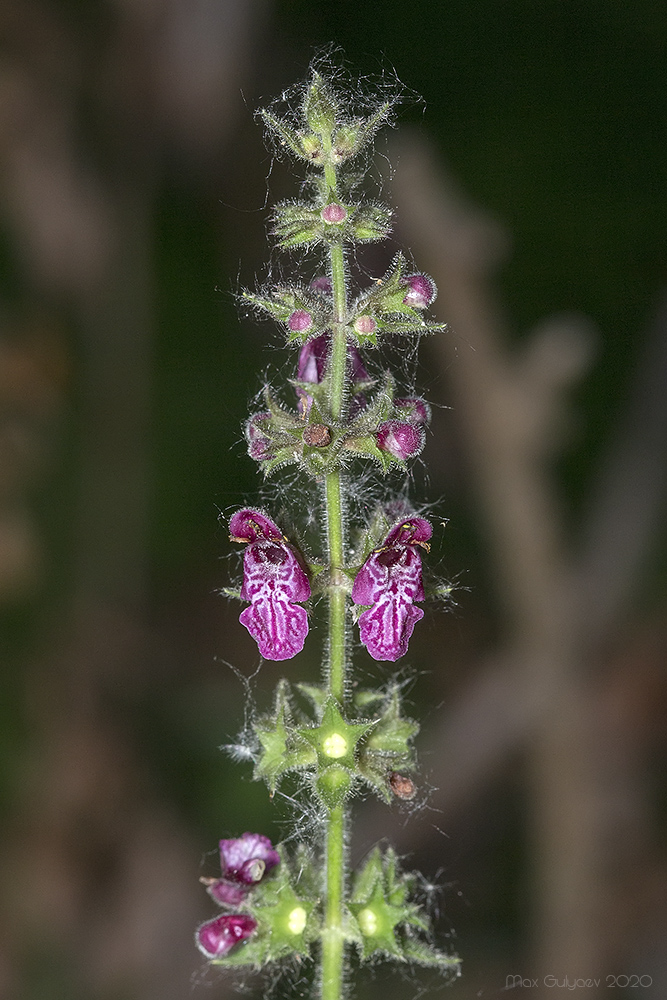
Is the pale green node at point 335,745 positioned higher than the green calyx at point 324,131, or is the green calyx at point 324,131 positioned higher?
the green calyx at point 324,131

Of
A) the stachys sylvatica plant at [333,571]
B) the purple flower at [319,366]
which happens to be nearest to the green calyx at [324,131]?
the stachys sylvatica plant at [333,571]

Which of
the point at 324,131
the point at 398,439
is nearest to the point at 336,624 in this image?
the point at 398,439

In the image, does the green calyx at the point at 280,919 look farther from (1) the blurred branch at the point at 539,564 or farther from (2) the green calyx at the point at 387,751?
(1) the blurred branch at the point at 539,564

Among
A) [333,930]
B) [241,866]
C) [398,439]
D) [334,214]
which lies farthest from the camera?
[241,866]

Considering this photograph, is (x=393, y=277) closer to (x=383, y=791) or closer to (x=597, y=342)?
(x=383, y=791)

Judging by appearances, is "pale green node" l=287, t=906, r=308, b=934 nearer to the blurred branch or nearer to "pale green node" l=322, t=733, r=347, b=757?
"pale green node" l=322, t=733, r=347, b=757

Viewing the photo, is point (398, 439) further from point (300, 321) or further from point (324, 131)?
point (324, 131)

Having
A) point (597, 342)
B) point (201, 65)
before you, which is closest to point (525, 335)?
point (597, 342)

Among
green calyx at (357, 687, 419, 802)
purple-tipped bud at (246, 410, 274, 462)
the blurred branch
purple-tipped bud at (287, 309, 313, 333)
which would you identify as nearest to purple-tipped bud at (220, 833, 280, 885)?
green calyx at (357, 687, 419, 802)
